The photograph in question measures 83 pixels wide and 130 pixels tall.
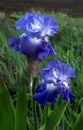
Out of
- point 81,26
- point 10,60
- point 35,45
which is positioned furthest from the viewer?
point 81,26

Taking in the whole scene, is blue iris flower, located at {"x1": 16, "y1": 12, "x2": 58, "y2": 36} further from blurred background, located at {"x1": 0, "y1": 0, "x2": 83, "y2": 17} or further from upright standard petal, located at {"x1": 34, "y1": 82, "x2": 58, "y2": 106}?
blurred background, located at {"x1": 0, "y1": 0, "x2": 83, "y2": 17}

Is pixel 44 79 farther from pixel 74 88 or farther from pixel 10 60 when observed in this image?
pixel 10 60

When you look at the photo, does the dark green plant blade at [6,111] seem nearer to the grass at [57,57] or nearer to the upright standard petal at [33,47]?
the grass at [57,57]

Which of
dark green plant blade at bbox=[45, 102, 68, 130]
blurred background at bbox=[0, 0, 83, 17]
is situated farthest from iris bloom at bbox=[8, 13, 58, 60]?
blurred background at bbox=[0, 0, 83, 17]

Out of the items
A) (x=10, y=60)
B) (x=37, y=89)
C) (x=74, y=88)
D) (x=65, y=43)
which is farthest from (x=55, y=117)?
(x=65, y=43)

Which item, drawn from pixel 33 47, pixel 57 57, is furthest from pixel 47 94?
pixel 57 57

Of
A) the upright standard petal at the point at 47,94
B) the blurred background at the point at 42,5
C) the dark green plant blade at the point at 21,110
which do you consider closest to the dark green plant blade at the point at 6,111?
the dark green plant blade at the point at 21,110

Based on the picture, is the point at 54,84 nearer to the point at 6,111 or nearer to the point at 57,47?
the point at 6,111
